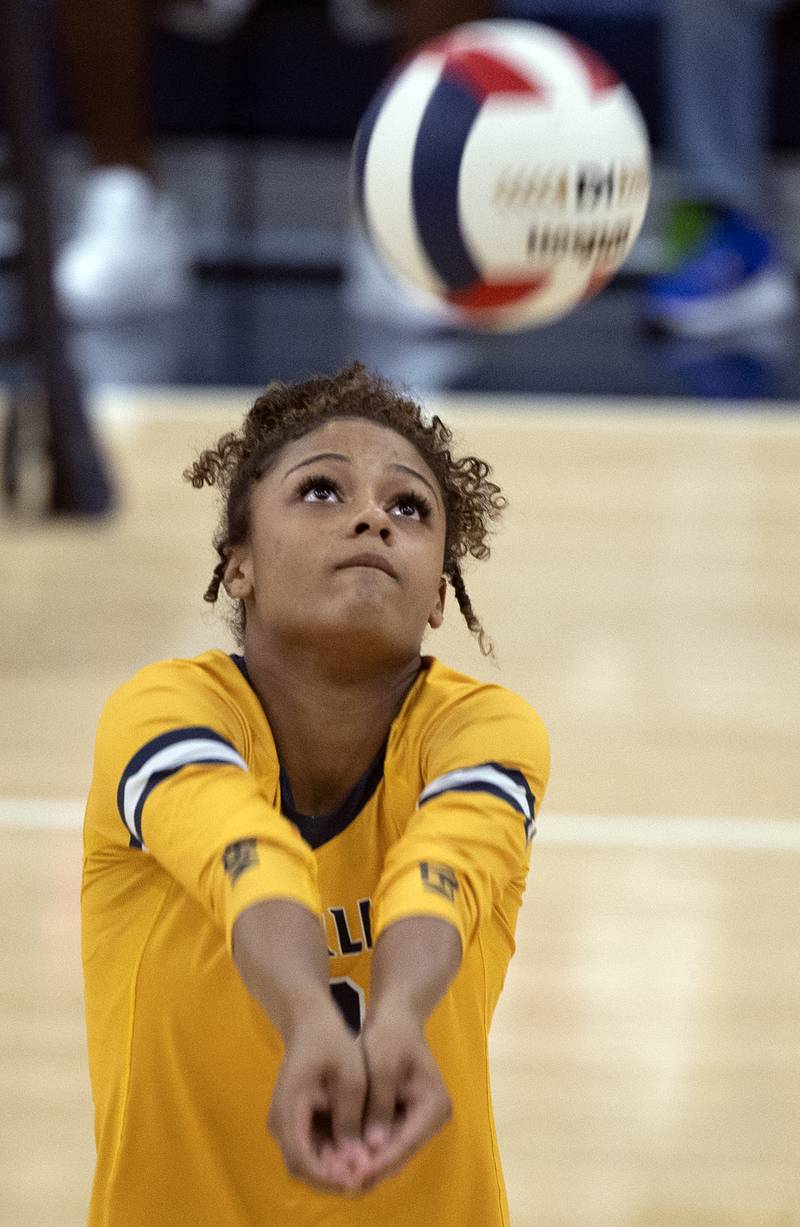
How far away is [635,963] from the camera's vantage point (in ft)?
5.21

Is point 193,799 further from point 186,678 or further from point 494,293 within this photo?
point 494,293

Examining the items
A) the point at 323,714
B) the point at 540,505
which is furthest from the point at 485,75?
the point at 540,505

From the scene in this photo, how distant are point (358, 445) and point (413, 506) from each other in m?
0.04

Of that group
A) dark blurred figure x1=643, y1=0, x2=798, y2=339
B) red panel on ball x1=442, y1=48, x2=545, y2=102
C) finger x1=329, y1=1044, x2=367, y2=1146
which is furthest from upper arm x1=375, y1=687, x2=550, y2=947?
dark blurred figure x1=643, y1=0, x2=798, y2=339

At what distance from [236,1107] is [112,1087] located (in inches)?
2.8

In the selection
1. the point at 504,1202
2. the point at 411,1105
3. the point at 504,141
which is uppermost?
the point at 504,141

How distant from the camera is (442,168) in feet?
5.18

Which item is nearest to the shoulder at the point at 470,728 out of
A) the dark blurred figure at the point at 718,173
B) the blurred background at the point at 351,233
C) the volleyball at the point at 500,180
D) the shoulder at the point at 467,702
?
the shoulder at the point at 467,702

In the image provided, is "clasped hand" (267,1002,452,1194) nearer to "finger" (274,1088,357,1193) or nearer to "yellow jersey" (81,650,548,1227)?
"finger" (274,1088,357,1193)

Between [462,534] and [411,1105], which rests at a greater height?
[462,534]

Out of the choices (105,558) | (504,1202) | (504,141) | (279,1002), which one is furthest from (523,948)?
(105,558)

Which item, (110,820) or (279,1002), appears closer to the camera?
(279,1002)

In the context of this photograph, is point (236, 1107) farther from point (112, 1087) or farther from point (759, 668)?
point (759, 668)

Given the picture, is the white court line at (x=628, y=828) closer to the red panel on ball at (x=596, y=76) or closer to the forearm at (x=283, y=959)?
the red panel on ball at (x=596, y=76)
